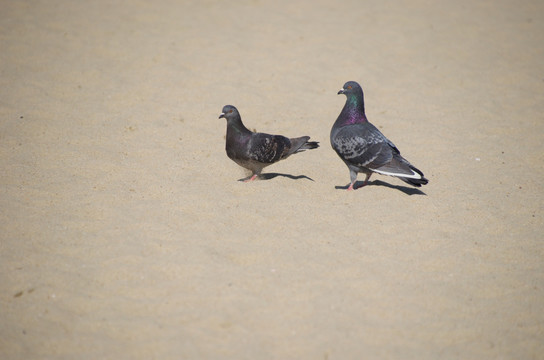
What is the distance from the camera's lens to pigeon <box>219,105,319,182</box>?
592 centimetres

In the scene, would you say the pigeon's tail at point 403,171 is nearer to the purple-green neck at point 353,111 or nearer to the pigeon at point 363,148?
the pigeon at point 363,148

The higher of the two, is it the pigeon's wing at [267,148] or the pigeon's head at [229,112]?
the pigeon's head at [229,112]

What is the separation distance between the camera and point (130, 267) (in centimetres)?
423

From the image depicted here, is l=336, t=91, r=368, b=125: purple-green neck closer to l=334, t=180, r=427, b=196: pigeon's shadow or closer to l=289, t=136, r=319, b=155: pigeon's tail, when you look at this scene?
l=289, t=136, r=319, b=155: pigeon's tail

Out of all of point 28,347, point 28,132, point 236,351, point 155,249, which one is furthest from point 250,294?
point 28,132

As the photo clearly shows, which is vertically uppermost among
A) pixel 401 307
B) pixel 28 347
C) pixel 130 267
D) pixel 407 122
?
pixel 407 122

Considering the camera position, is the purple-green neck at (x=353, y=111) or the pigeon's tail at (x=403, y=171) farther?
the purple-green neck at (x=353, y=111)

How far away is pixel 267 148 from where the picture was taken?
19.6ft

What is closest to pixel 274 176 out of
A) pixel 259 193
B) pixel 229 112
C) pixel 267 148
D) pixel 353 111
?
pixel 267 148

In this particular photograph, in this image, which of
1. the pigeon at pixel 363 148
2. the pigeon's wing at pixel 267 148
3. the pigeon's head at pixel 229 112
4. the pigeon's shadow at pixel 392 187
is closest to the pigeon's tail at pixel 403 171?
the pigeon at pixel 363 148

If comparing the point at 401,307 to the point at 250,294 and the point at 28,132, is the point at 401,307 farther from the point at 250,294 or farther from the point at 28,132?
the point at 28,132

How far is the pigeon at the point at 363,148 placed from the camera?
18.6ft

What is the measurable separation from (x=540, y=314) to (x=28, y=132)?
6469 mm

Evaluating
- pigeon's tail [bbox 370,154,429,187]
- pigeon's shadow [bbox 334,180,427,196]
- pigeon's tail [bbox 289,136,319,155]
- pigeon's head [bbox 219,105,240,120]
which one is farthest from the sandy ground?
pigeon's head [bbox 219,105,240,120]
